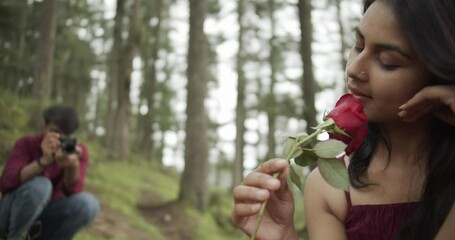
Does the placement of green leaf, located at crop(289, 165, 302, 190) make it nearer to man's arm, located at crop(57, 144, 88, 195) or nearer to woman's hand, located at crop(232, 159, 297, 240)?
woman's hand, located at crop(232, 159, 297, 240)

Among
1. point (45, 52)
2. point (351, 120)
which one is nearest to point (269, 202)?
point (351, 120)

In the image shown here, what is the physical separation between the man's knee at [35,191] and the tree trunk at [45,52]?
5118mm

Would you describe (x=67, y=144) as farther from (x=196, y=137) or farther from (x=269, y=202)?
(x=196, y=137)

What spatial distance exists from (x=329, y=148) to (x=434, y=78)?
41 centimetres

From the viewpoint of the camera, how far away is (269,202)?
1.12 meters

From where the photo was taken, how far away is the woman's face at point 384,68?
3.58ft

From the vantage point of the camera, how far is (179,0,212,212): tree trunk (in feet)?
27.2

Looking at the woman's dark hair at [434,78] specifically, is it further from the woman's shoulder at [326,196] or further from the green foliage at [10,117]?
the green foliage at [10,117]

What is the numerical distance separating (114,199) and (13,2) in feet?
22.3

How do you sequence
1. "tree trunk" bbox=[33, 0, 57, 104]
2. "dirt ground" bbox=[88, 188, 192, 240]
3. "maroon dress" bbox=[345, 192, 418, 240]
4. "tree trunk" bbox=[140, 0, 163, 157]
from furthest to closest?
"tree trunk" bbox=[140, 0, 163, 157], "tree trunk" bbox=[33, 0, 57, 104], "dirt ground" bbox=[88, 188, 192, 240], "maroon dress" bbox=[345, 192, 418, 240]

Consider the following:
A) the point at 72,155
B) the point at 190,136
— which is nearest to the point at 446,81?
the point at 72,155

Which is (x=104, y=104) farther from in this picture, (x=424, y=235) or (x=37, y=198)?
(x=424, y=235)

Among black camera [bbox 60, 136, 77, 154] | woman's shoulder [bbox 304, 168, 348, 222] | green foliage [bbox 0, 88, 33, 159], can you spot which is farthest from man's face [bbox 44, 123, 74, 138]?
green foliage [bbox 0, 88, 33, 159]

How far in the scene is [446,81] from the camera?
1.11 m
